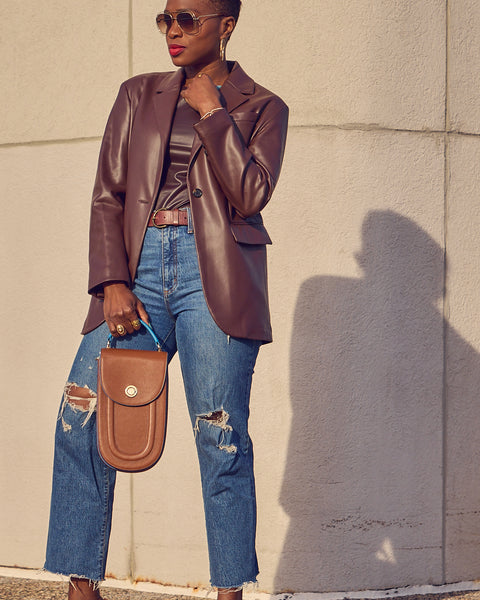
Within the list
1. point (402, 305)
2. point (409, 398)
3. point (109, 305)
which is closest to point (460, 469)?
point (409, 398)

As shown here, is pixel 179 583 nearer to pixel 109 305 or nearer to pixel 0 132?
pixel 109 305

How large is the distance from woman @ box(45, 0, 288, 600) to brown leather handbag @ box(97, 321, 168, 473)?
109 millimetres

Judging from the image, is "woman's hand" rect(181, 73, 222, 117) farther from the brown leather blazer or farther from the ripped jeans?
the ripped jeans

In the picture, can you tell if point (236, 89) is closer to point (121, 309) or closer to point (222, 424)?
point (121, 309)

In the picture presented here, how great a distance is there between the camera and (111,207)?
3.12 meters

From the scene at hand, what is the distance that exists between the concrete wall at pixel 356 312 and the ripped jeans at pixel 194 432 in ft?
5.60

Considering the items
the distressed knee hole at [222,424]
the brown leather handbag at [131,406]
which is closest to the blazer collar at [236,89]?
the brown leather handbag at [131,406]

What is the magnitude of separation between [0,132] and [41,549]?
2394 mm

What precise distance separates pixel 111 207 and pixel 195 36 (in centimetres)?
64

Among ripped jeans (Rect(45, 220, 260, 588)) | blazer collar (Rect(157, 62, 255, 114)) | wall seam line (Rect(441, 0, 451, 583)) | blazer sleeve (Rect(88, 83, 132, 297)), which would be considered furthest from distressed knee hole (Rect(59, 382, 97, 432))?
wall seam line (Rect(441, 0, 451, 583))

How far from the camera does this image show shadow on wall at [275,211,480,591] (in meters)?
4.73

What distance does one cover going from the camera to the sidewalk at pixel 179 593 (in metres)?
4.67

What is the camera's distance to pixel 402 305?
4.78 metres

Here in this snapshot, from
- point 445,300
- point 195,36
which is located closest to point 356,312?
point 445,300
